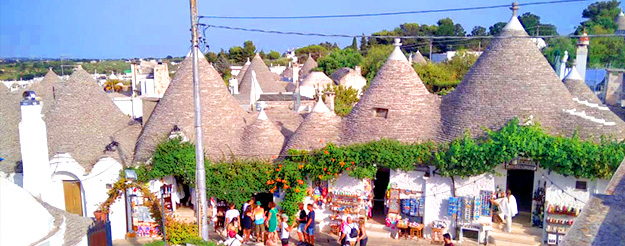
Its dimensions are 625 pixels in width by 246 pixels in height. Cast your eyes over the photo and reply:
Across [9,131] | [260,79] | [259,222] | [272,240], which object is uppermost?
[260,79]

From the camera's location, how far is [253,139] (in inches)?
562

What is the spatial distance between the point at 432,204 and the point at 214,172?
5.96 m

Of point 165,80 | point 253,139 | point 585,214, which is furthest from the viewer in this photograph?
point 165,80

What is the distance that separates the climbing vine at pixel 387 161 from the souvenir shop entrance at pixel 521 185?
3.04 meters

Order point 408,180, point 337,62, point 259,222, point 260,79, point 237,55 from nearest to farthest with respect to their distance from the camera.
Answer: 1. point 259,222
2. point 408,180
3. point 260,79
4. point 337,62
5. point 237,55

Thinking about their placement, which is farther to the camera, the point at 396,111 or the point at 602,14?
the point at 602,14

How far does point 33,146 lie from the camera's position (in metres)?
10.6

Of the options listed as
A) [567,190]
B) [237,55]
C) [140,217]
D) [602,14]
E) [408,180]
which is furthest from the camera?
[237,55]

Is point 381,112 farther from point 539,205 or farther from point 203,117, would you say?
point 203,117

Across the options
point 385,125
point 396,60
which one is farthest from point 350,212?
point 396,60

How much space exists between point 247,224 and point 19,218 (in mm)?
6043

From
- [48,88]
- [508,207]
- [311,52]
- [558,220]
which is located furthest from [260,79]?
[311,52]

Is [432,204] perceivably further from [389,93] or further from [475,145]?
[389,93]

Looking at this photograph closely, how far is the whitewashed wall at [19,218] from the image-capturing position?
6.46m
